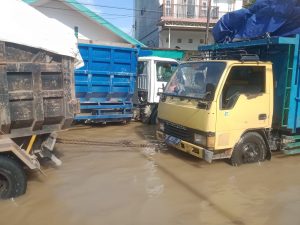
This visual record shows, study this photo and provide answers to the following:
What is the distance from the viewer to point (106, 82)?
10.8 m

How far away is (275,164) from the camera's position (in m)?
7.24

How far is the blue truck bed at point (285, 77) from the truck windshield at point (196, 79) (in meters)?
1.11

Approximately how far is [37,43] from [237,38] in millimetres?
4761

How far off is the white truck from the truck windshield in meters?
3.70

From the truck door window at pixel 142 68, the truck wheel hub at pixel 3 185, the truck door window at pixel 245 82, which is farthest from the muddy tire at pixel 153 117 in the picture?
the truck wheel hub at pixel 3 185

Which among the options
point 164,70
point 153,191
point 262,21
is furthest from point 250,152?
point 164,70

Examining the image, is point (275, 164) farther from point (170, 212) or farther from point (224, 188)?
point (170, 212)

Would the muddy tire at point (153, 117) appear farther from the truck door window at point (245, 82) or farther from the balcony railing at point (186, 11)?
the balcony railing at point (186, 11)

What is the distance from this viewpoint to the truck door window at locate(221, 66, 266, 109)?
6742 mm

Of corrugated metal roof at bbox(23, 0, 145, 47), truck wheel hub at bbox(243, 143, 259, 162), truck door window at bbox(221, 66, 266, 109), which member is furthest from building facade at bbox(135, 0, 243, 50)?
truck wheel hub at bbox(243, 143, 259, 162)

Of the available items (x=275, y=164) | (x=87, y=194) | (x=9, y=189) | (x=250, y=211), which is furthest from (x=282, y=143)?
(x=9, y=189)

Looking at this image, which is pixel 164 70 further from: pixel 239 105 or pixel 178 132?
pixel 239 105

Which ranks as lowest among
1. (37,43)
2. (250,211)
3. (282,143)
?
(250,211)

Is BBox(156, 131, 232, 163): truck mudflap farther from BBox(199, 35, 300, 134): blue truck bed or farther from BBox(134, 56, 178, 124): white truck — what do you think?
BBox(134, 56, 178, 124): white truck
